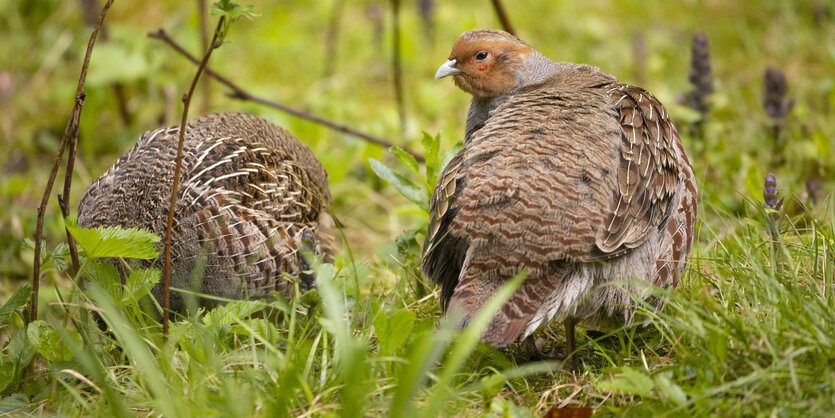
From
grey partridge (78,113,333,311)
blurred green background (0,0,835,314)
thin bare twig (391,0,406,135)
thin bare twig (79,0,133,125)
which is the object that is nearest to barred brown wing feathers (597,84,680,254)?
grey partridge (78,113,333,311)

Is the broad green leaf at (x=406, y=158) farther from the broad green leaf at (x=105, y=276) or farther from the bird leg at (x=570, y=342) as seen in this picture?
the broad green leaf at (x=105, y=276)

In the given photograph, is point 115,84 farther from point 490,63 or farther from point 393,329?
point 393,329

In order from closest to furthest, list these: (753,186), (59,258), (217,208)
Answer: (59,258) → (217,208) → (753,186)

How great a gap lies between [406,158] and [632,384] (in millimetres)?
1563

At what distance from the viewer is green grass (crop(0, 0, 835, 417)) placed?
2.46 m

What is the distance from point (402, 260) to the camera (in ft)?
12.4

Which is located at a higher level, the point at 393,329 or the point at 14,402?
the point at 393,329

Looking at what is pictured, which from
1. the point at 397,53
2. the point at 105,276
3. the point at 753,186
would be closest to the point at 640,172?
the point at 753,186

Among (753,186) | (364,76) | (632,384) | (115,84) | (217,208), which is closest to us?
(632,384)

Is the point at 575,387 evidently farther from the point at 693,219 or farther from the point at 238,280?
the point at 238,280

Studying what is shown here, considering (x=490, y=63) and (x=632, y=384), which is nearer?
(x=632, y=384)

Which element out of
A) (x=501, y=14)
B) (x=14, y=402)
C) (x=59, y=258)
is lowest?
(x=14, y=402)

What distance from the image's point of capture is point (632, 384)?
2.49 metres

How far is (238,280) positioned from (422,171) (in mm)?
2287
